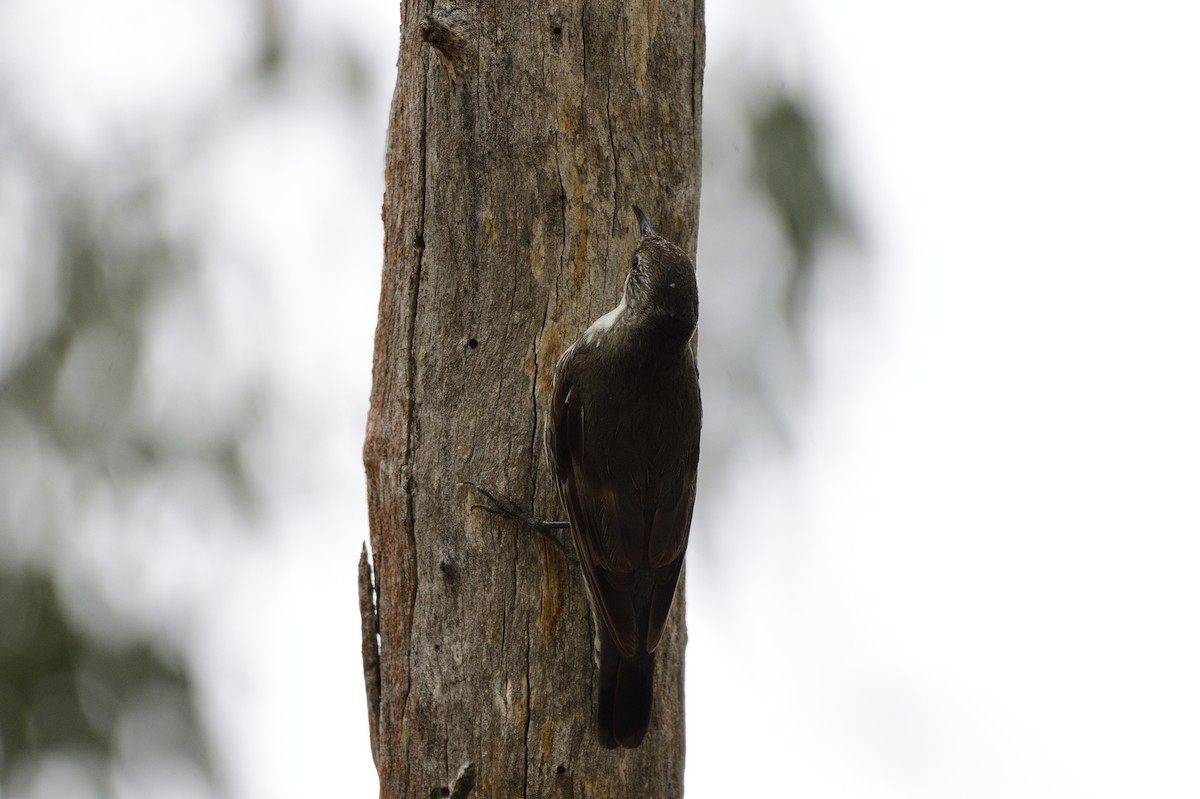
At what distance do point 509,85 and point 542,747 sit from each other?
4.66 ft

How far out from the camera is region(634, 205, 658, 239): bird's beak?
2.65m

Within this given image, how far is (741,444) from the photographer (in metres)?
4.73

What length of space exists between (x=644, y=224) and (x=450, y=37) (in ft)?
1.92

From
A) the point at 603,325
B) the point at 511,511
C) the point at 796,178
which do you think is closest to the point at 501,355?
the point at 603,325

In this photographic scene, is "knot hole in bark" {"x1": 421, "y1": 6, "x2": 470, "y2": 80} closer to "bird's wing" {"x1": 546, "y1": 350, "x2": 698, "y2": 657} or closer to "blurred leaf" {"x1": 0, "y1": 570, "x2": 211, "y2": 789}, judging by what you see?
"bird's wing" {"x1": 546, "y1": 350, "x2": 698, "y2": 657}

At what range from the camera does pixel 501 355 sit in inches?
103

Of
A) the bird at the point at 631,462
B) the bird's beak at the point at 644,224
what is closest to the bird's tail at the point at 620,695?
the bird at the point at 631,462

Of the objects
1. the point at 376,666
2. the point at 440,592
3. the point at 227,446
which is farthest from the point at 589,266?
the point at 227,446

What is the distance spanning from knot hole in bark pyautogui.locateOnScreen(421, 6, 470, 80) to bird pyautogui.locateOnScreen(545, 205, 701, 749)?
51 centimetres

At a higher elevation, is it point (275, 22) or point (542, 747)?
point (275, 22)

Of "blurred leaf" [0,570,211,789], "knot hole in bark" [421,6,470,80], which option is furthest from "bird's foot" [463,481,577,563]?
"blurred leaf" [0,570,211,789]

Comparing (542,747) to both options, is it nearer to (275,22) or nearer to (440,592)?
(440,592)

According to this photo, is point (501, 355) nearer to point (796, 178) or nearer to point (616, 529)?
point (616, 529)

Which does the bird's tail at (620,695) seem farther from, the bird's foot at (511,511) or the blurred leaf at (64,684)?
the blurred leaf at (64,684)
